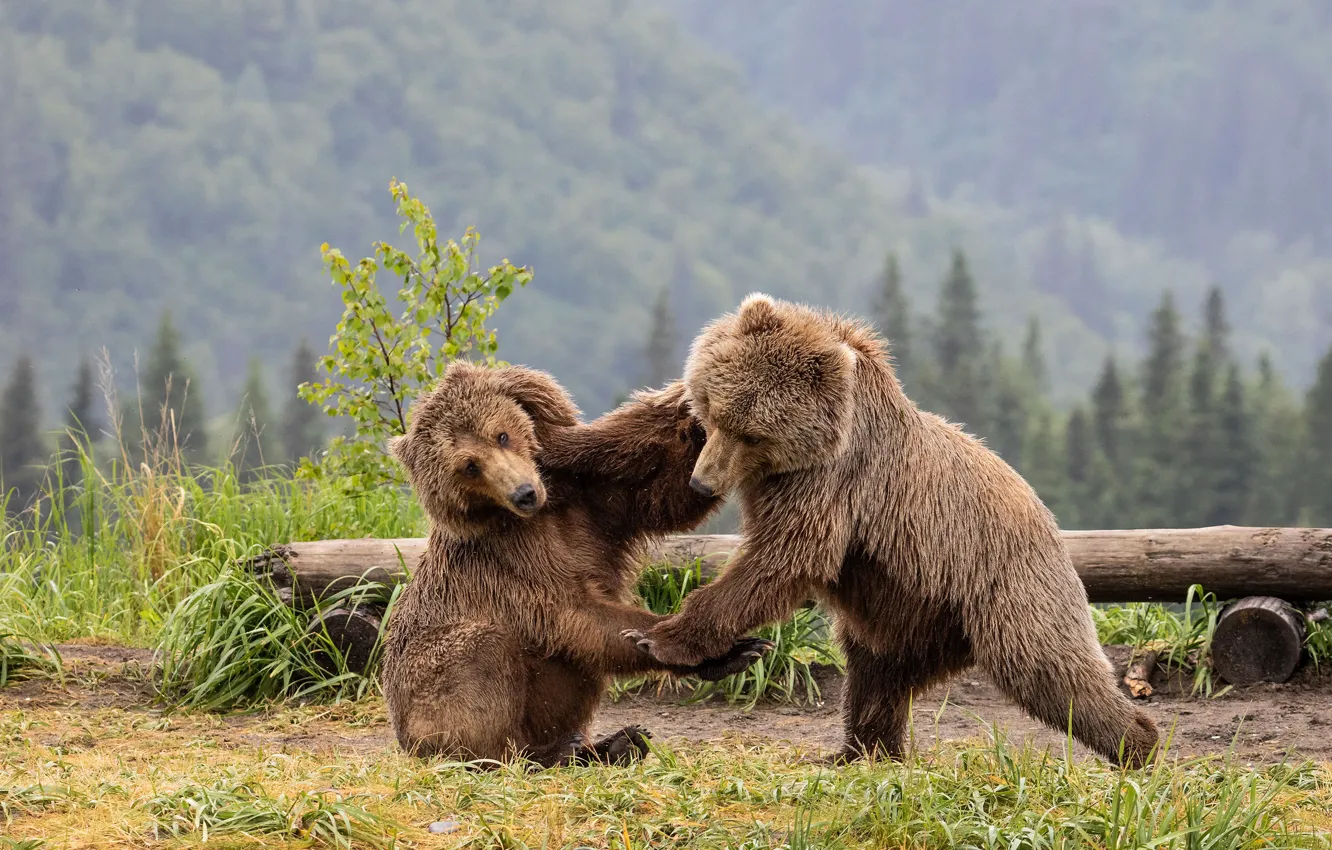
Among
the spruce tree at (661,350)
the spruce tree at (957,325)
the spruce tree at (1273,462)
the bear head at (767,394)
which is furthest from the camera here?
the spruce tree at (957,325)

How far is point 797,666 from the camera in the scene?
688 centimetres

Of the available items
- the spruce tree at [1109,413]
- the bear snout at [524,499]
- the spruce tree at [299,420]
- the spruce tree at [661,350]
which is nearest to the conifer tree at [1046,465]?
the spruce tree at [1109,413]

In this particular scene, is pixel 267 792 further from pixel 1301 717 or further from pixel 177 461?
pixel 177 461

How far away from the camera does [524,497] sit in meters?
4.12

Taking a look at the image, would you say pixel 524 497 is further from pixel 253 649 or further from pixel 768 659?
→ pixel 253 649

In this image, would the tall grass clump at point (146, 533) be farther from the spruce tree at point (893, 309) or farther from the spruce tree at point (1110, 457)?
the spruce tree at point (893, 309)

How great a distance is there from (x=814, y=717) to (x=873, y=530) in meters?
2.50

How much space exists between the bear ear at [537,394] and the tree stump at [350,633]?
8.14 feet

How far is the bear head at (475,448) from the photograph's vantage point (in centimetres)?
418

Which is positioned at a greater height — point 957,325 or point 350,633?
point 957,325

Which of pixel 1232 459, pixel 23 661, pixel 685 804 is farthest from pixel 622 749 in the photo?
pixel 1232 459

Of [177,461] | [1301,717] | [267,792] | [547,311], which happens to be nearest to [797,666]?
[1301,717]

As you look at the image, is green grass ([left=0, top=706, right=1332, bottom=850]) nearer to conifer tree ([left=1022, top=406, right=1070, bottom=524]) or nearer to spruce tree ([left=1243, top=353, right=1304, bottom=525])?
spruce tree ([left=1243, top=353, right=1304, bottom=525])

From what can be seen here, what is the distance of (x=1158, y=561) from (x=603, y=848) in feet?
14.0
